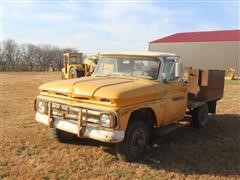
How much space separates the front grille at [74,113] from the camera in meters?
6.11

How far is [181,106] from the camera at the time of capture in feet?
26.5

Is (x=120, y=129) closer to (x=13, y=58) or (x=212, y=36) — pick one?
(x=212, y=36)

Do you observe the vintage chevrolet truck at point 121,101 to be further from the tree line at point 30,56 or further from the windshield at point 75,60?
the tree line at point 30,56

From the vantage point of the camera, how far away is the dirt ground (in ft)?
19.6

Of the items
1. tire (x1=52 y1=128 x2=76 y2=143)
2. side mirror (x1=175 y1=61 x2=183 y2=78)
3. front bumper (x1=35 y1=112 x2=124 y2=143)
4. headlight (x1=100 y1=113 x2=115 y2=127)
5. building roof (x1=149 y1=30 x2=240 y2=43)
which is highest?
building roof (x1=149 y1=30 x2=240 y2=43)

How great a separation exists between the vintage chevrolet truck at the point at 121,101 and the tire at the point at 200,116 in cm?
130

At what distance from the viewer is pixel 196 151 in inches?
290

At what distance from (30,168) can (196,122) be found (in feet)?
16.2

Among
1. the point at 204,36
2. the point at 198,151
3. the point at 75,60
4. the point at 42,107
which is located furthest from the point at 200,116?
the point at 204,36

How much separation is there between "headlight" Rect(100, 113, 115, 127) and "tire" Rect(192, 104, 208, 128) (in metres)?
4.11

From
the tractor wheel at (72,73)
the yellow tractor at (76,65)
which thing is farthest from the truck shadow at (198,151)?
the tractor wheel at (72,73)

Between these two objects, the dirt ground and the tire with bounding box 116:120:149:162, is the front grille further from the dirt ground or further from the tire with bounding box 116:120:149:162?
the dirt ground

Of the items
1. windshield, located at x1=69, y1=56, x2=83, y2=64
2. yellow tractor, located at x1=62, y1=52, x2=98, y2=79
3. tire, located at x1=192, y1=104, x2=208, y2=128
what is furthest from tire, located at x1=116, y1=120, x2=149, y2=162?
windshield, located at x1=69, y1=56, x2=83, y2=64

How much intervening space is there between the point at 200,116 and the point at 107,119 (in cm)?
439
